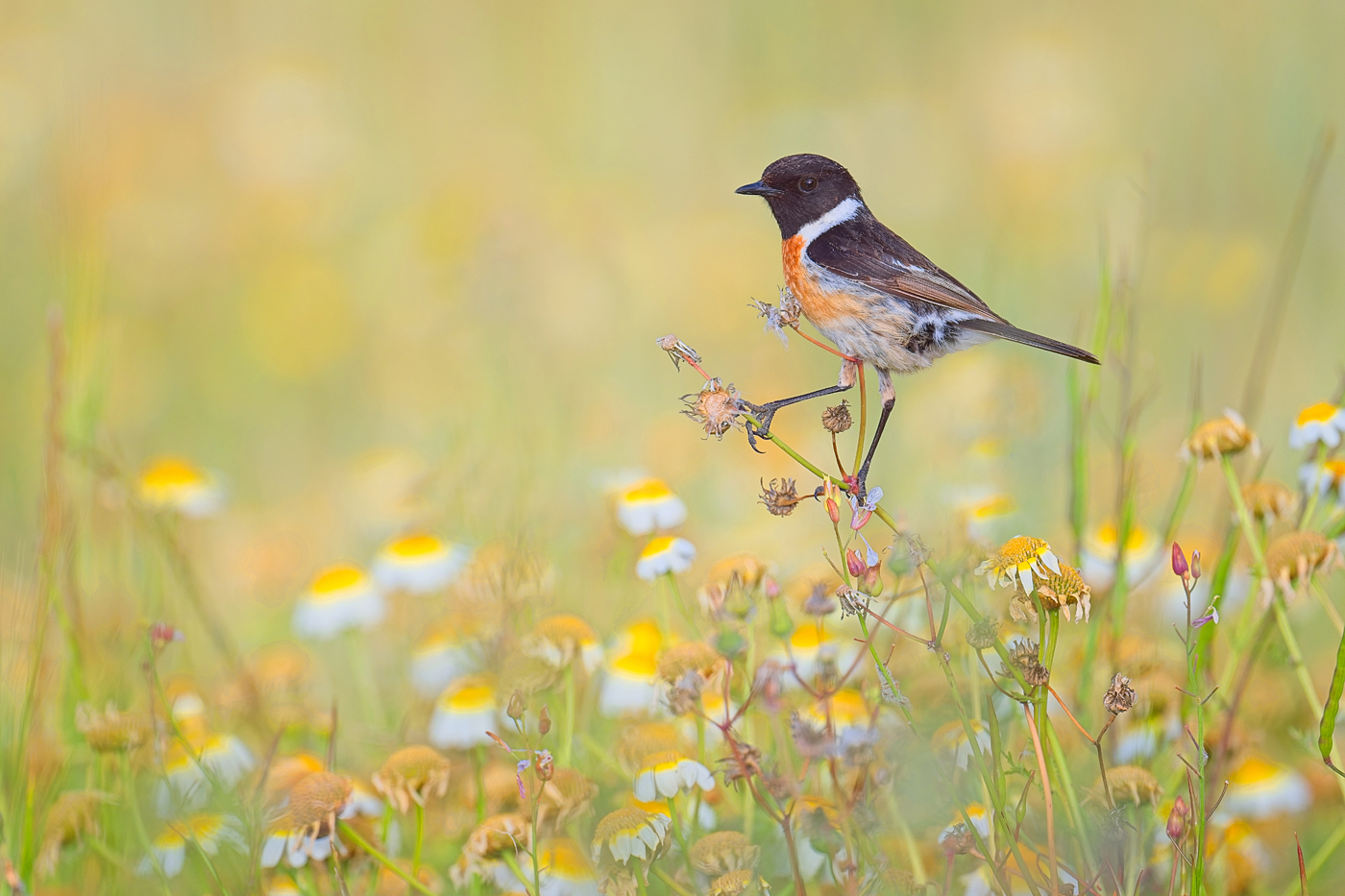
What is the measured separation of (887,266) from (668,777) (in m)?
1.07

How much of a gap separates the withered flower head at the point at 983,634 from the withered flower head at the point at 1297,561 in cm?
67

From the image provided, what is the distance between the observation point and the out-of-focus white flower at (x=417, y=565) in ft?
9.28

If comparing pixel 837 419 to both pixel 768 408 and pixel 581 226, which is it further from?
pixel 581 226

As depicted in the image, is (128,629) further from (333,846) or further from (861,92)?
(861,92)

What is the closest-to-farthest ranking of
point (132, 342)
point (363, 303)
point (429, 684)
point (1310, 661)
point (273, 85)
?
1. point (429, 684)
2. point (1310, 661)
3. point (132, 342)
4. point (363, 303)
5. point (273, 85)

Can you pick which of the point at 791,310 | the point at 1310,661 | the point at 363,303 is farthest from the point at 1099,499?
the point at 363,303

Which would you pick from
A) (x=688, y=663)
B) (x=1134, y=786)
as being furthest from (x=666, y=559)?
(x=1134, y=786)

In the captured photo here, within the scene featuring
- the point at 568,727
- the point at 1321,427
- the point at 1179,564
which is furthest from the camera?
the point at 568,727

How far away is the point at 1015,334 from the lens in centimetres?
208

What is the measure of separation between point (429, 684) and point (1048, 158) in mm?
4730

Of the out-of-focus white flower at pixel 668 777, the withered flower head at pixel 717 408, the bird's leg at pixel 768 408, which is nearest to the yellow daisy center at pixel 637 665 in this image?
the out-of-focus white flower at pixel 668 777

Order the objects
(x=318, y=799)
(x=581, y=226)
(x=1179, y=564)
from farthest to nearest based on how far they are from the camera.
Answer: (x=581, y=226)
(x=318, y=799)
(x=1179, y=564)

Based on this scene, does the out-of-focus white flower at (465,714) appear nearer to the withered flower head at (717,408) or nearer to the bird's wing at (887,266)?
the withered flower head at (717,408)

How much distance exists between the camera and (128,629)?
3.13 metres
